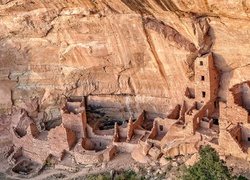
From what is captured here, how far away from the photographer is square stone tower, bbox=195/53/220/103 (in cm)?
1523

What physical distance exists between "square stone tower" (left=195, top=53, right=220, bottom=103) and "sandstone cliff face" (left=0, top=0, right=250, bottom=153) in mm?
227

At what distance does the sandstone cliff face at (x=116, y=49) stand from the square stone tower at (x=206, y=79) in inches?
8.9

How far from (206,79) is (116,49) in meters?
3.44

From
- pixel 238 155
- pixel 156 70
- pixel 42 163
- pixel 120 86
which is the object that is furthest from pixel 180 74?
pixel 42 163

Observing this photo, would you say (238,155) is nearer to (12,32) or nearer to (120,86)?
(120,86)

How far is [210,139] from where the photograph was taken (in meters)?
14.2

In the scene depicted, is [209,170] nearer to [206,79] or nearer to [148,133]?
[206,79]

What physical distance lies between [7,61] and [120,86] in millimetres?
4826

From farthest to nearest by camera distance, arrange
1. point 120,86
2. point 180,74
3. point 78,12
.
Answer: point 120,86, point 180,74, point 78,12

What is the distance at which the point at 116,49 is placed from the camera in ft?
53.9

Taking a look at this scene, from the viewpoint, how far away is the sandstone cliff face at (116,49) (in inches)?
551

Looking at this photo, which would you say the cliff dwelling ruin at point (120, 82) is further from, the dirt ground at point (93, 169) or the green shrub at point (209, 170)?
the green shrub at point (209, 170)

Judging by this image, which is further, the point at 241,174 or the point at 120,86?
the point at 120,86

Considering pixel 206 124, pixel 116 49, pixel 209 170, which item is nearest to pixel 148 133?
pixel 206 124
